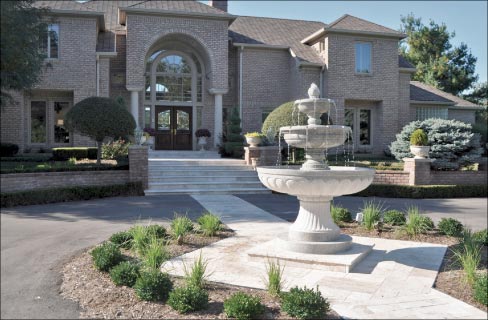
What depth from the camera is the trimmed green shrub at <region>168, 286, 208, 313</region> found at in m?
4.52

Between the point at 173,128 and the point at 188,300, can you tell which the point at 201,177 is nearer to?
the point at 173,128

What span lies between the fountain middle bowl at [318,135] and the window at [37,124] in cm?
1773

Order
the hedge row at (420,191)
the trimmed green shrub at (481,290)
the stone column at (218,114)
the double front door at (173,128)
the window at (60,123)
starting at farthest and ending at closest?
1. the double front door at (173,128)
2. the stone column at (218,114)
3. the window at (60,123)
4. the hedge row at (420,191)
5. the trimmed green shrub at (481,290)

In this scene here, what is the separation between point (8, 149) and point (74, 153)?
3.00 m

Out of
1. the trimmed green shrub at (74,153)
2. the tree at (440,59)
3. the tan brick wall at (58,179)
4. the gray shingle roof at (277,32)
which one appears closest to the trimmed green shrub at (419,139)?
the gray shingle roof at (277,32)

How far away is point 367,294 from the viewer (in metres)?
5.10

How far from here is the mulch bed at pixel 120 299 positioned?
453 cm

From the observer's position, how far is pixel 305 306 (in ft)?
14.3

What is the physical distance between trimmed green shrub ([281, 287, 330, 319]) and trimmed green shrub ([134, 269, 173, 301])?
1295 millimetres

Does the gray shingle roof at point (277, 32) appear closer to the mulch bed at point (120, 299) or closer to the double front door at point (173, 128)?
the double front door at point (173, 128)

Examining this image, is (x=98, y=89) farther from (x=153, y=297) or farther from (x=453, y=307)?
(x=453, y=307)

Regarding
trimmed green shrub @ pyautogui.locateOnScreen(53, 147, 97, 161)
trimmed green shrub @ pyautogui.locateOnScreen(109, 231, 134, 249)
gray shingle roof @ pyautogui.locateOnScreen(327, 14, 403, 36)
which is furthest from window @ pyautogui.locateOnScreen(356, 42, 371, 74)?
trimmed green shrub @ pyautogui.locateOnScreen(109, 231, 134, 249)

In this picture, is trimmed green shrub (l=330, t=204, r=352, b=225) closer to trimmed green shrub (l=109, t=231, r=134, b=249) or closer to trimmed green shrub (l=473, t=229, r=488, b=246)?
trimmed green shrub (l=473, t=229, r=488, b=246)

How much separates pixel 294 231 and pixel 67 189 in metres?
8.47
